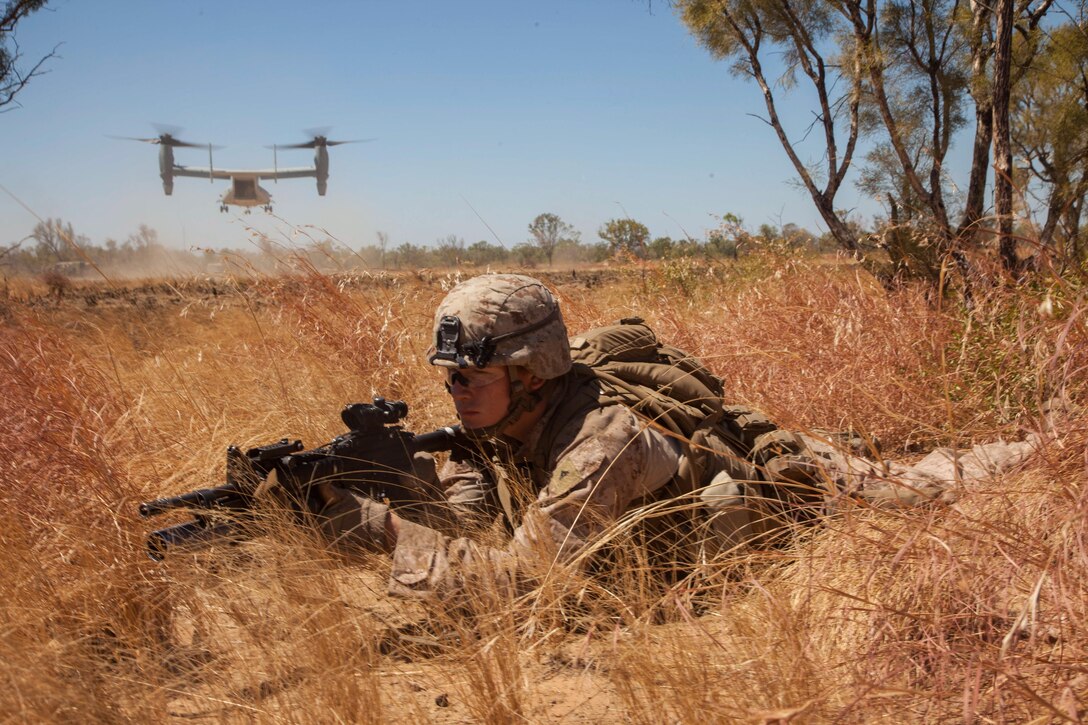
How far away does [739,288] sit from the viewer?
7.86 metres

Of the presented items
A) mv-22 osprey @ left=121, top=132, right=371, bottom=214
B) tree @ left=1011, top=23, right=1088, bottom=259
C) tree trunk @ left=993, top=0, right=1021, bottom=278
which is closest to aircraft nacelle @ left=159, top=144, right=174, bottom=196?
mv-22 osprey @ left=121, top=132, right=371, bottom=214

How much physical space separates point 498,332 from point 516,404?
282 millimetres

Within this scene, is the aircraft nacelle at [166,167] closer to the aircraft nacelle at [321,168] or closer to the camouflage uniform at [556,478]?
the aircraft nacelle at [321,168]

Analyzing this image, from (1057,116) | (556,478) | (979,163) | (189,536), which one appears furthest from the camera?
(1057,116)

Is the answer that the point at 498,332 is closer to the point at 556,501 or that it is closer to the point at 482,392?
the point at 482,392

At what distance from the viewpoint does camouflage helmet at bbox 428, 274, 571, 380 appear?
2861mm

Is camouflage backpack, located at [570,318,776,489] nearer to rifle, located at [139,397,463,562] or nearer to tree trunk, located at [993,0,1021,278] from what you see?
rifle, located at [139,397,463,562]

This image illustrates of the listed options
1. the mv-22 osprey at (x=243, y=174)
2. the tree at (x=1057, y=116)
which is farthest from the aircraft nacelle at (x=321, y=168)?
the tree at (x=1057, y=116)

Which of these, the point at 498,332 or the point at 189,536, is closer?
the point at 189,536

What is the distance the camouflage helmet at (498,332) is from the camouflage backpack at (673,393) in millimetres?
240

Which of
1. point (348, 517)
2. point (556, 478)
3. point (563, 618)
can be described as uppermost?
point (556, 478)

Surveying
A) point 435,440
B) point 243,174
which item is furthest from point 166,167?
point 435,440

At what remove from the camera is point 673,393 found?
3.06 meters

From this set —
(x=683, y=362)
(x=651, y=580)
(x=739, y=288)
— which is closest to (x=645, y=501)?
(x=651, y=580)
